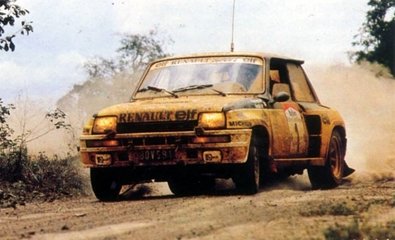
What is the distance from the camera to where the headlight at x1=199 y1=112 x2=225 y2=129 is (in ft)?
28.9

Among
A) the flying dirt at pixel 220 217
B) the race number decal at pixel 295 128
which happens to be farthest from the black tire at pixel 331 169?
the race number decal at pixel 295 128

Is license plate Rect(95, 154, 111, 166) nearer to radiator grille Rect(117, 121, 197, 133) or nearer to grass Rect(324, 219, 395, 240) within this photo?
radiator grille Rect(117, 121, 197, 133)

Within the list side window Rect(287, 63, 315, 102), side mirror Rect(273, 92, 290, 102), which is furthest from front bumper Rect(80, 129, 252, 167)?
side window Rect(287, 63, 315, 102)

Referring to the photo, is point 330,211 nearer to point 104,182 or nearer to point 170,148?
point 170,148

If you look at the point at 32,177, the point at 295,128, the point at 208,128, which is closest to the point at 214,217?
the point at 208,128

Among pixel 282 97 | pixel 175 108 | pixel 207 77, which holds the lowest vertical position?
pixel 175 108

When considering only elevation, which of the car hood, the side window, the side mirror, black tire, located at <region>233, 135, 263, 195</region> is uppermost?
the side window

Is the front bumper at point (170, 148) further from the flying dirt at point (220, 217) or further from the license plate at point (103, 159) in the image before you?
the flying dirt at point (220, 217)

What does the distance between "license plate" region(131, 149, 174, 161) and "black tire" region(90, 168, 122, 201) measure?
20.4 inches

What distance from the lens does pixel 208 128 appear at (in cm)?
881

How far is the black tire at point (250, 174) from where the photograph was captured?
8.99m

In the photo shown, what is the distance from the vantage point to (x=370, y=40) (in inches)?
2058

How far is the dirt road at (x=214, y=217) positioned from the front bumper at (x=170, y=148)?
1.33ft

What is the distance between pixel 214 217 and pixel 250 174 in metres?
2.21
